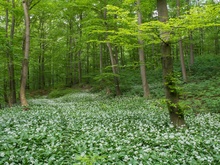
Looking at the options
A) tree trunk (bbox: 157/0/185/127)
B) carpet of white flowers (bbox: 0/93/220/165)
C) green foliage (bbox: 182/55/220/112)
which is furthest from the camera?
green foliage (bbox: 182/55/220/112)

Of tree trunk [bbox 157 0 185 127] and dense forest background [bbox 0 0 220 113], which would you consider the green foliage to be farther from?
dense forest background [bbox 0 0 220 113]

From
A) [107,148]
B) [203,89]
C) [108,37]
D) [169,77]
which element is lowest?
[107,148]

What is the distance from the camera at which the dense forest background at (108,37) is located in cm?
636

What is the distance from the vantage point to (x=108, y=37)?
750 centimetres

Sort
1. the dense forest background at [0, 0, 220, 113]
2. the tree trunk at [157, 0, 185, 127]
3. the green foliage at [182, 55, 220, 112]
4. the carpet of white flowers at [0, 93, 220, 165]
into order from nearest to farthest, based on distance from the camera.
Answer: the carpet of white flowers at [0, 93, 220, 165] < the dense forest background at [0, 0, 220, 113] < the tree trunk at [157, 0, 185, 127] < the green foliage at [182, 55, 220, 112]

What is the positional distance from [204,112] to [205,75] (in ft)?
29.4

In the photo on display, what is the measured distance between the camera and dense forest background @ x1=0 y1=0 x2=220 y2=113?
6.36 metres

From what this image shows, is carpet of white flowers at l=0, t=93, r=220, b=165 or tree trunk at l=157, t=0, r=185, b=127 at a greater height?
tree trunk at l=157, t=0, r=185, b=127

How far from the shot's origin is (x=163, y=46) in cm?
670

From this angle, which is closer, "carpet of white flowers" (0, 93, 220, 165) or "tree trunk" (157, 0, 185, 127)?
"carpet of white flowers" (0, 93, 220, 165)

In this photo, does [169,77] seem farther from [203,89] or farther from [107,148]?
[203,89]

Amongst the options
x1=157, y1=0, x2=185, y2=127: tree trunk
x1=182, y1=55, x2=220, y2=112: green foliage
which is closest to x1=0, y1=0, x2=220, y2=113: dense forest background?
x1=157, y1=0, x2=185, y2=127: tree trunk

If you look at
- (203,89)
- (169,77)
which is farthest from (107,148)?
(203,89)

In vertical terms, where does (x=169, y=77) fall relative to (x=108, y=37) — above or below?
below
